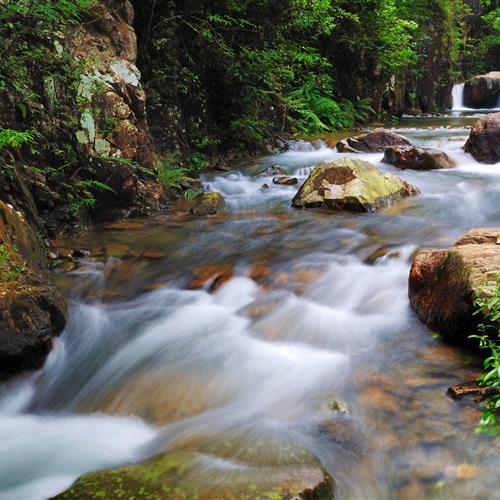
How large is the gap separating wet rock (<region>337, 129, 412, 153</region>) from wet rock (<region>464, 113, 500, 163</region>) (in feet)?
4.82

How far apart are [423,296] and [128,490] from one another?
2661 millimetres

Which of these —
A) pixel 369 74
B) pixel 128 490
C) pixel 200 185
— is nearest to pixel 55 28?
pixel 200 185

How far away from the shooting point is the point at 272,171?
926 cm

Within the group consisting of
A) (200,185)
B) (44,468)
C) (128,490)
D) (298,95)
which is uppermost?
(298,95)

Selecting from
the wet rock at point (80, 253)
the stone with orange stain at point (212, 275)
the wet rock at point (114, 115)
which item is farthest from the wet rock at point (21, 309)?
the wet rock at point (114, 115)

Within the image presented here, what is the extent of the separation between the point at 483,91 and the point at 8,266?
82.7 feet

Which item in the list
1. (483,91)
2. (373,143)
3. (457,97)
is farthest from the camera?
(457,97)

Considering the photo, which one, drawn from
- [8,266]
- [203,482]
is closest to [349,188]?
[8,266]

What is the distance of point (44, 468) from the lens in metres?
2.75

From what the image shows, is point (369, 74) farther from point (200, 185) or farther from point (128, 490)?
point (128, 490)

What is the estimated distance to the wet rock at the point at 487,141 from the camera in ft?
29.7

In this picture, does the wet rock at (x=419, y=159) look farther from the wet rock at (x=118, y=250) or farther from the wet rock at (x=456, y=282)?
the wet rock at (x=118, y=250)

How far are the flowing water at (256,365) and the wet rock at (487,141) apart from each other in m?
3.04

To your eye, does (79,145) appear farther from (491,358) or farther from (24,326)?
(491,358)
